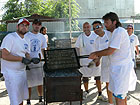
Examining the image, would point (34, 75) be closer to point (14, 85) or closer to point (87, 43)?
point (14, 85)

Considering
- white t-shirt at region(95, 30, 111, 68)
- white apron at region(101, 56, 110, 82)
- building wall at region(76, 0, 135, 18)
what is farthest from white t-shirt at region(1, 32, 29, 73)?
building wall at region(76, 0, 135, 18)

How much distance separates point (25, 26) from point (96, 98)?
102 inches

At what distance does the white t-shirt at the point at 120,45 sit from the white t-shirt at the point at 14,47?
56.6 inches

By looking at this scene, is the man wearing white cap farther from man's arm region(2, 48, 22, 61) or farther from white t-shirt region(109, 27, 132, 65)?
white t-shirt region(109, 27, 132, 65)

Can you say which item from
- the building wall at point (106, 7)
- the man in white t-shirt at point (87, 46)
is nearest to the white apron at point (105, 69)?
the man in white t-shirt at point (87, 46)

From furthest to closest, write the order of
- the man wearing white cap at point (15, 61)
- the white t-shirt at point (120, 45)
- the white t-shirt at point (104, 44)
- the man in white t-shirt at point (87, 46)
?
the man in white t-shirt at point (87, 46) < the white t-shirt at point (104, 44) < the man wearing white cap at point (15, 61) < the white t-shirt at point (120, 45)

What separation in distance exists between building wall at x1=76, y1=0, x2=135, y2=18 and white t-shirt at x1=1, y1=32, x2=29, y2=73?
15.1 m

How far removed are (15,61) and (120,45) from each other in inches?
65.8

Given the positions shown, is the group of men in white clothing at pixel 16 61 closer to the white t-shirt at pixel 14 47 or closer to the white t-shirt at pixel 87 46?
the white t-shirt at pixel 14 47

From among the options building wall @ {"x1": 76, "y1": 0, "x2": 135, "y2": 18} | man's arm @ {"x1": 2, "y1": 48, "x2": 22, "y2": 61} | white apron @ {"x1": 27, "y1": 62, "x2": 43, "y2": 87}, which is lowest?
white apron @ {"x1": 27, "y1": 62, "x2": 43, "y2": 87}

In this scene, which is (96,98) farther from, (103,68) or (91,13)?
(91,13)

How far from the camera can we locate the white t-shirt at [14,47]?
3178 millimetres

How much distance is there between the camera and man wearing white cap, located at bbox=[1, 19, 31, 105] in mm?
3174

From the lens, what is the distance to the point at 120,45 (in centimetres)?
305
